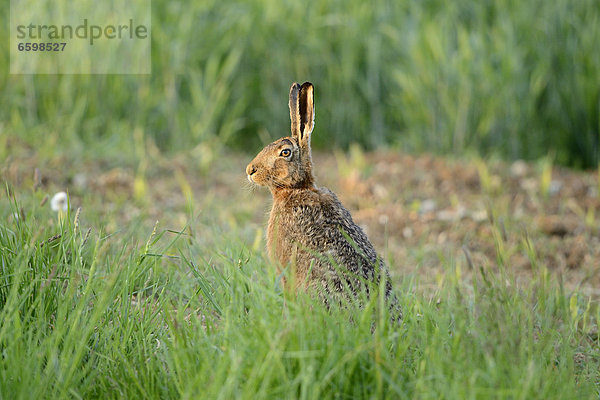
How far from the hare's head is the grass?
21.3 inches

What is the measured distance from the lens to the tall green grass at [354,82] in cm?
828

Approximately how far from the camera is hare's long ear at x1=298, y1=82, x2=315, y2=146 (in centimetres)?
390

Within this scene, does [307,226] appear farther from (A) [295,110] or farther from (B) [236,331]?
(B) [236,331]

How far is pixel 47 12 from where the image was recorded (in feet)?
27.6

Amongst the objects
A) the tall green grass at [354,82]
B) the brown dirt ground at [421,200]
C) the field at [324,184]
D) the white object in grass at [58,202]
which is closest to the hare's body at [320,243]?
the field at [324,184]

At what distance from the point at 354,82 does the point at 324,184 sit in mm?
2355

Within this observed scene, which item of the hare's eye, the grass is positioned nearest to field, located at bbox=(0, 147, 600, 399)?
the grass

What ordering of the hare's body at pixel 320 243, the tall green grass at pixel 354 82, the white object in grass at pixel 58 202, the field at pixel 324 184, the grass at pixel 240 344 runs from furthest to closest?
1. the tall green grass at pixel 354 82
2. the white object in grass at pixel 58 202
3. the hare's body at pixel 320 243
4. the field at pixel 324 184
5. the grass at pixel 240 344

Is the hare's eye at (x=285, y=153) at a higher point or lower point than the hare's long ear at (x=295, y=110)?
lower

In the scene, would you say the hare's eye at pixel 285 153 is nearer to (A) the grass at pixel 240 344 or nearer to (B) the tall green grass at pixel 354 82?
(A) the grass at pixel 240 344

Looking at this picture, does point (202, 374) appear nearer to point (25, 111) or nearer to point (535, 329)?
point (535, 329)

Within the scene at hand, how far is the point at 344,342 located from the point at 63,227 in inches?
58.0

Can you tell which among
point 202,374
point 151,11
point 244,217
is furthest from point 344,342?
point 151,11

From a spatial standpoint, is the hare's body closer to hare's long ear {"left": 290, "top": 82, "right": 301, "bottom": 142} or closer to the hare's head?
the hare's head
